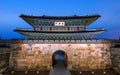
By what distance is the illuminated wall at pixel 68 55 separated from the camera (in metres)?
25.9

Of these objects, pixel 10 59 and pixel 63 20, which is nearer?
pixel 10 59

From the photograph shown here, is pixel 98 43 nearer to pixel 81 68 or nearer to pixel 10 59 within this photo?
pixel 81 68

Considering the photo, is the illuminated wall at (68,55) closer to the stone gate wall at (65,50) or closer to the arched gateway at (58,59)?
the stone gate wall at (65,50)

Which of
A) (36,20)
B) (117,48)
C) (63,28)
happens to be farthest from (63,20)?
(117,48)

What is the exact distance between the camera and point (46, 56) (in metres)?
26.1

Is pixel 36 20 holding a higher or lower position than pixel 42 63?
higher

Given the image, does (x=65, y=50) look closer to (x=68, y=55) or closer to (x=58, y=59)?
(x=68, y=55)

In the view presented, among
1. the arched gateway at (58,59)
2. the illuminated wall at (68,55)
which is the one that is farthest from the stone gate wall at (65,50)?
the arched gateway at (58,59)

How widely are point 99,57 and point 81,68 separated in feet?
10.1

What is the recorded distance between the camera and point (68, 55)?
26031 millimetres

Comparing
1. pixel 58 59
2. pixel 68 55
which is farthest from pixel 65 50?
pixel 58 59

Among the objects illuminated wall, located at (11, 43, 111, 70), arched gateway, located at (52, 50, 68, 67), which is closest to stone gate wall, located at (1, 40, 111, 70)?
illuminated wall, located at (11, 43, 111, 70)

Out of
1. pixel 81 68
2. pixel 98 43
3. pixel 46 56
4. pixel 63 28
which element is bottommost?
pixel 81 68

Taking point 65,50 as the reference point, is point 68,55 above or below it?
below
